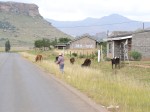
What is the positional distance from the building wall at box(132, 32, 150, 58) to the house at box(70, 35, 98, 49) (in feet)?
175

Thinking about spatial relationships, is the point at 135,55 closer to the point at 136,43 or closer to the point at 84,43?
the point at 136,43

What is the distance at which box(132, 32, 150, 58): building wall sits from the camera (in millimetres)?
45750

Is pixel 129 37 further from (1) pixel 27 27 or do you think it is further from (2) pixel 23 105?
(1) pixel 27 27

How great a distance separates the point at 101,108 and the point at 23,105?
8.75 ft

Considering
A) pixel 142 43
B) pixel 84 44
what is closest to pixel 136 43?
pixel 142 43

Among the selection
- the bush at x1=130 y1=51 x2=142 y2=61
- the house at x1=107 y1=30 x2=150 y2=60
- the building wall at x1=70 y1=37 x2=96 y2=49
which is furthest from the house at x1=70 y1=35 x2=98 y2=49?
the bush at x1=130 y1=51 x2=142 y2=61

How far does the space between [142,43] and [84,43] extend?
5647cm

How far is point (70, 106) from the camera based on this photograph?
13930 mm

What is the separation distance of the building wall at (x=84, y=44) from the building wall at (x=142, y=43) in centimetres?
5332

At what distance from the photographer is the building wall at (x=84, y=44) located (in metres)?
102

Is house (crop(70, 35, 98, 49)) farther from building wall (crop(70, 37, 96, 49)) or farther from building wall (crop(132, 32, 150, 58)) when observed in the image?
building wall (crop(132, 32, 150, 58))

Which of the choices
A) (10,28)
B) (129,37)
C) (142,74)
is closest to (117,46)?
(129,37)

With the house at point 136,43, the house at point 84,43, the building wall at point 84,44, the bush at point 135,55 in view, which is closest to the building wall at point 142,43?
the house at point 136,43

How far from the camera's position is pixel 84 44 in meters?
103
